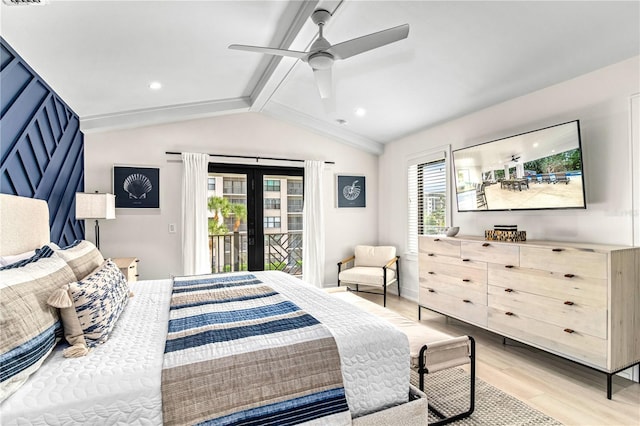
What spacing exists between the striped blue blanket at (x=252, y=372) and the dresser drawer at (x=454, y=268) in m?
2.15

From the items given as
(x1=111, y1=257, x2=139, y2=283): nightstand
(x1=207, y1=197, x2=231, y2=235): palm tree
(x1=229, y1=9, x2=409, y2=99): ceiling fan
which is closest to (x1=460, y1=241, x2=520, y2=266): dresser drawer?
(x1=229, y1=9, x2=409, y2=99): ceiling fan

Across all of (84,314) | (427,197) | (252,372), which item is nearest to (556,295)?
(427,197)

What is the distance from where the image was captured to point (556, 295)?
2.57 m

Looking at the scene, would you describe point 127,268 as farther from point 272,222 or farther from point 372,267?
point 372,267

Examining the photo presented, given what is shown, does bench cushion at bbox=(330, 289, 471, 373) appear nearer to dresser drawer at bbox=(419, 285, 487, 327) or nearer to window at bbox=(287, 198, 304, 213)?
dresser drawer at bbox=(419, 285, 487, 327)

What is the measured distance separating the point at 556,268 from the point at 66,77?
174 inches

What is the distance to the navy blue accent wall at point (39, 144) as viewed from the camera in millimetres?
2355

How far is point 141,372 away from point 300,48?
267cm

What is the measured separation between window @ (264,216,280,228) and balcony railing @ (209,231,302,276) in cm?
14

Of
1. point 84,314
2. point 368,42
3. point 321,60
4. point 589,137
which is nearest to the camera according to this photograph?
point 84,314

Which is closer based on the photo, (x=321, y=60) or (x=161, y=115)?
(x=321, y=60)

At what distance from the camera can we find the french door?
4766 mm

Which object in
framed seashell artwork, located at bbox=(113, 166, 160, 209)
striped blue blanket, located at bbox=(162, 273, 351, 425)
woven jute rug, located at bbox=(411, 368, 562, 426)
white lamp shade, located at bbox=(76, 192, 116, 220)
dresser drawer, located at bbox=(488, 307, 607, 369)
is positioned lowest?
woven jute rug, located at bbox=(411, 368, 562, 426)

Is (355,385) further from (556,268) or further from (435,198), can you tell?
(435,198)
